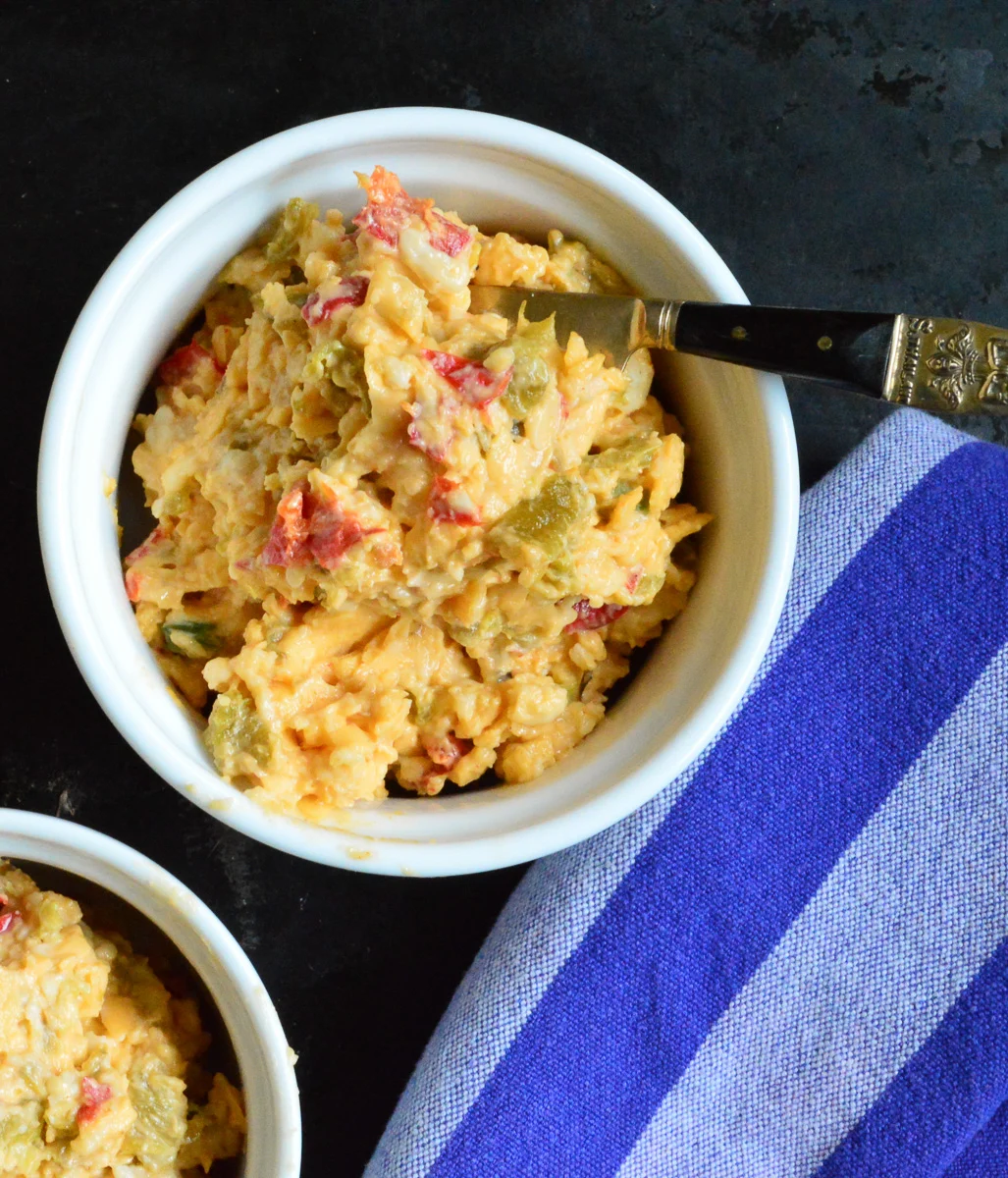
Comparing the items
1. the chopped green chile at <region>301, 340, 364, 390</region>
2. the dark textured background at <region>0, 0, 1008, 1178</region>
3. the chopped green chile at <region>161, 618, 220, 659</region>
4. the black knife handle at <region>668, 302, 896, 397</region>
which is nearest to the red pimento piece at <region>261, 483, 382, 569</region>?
the chopped green chile at <region>301, 340, 364, 390</region>

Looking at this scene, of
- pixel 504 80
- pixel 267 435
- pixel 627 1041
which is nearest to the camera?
pixel 267 435

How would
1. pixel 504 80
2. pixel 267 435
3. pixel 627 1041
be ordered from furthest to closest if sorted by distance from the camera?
pixel 504 80, pixel 627 1041, pixel 267 435

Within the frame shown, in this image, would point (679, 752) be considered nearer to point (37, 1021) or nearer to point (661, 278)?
point (661, 278)

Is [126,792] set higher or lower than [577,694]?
lower

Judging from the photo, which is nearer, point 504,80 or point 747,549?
point 747,549

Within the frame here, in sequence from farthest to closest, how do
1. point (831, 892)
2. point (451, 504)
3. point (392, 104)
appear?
point (392, 104), point (831, 892), point (451, 504)

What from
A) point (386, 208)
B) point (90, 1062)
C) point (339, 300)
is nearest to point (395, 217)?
point (386, 208)

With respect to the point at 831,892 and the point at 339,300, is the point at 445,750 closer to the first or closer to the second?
the point at 339,300

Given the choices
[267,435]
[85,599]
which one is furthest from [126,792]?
[267,435]
